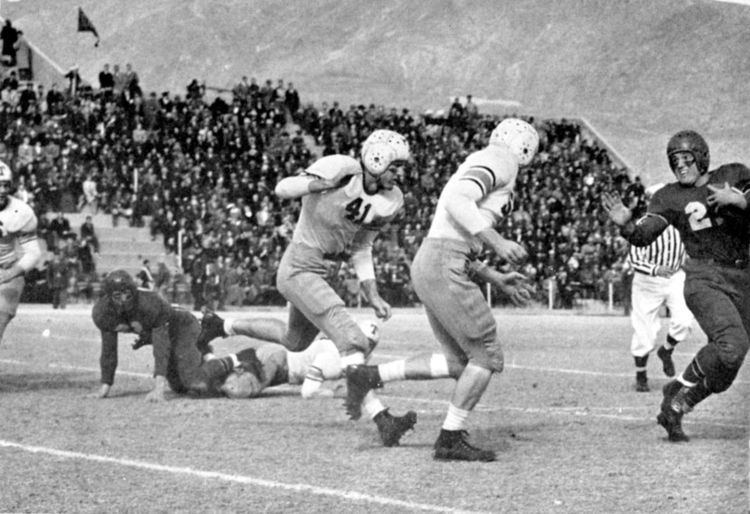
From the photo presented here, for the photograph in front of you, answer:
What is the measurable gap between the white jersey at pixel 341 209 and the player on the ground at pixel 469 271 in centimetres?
101

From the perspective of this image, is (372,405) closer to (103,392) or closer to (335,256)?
(335,256)

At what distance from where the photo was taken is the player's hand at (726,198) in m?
6.89

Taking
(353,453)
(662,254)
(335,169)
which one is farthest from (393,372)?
(662,254)

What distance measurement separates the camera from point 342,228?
8125mm

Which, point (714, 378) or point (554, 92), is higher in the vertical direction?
point (554, 92)

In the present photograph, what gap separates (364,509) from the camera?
17.1ft

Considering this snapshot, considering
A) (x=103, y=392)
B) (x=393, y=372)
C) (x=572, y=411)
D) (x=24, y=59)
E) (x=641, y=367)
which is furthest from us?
(x=24, y=59)

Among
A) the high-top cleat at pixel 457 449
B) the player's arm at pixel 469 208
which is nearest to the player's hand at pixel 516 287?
the player's arm at pixel 469 208

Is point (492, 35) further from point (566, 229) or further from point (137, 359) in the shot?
point (137, 359)

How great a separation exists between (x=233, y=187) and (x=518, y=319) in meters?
8.30

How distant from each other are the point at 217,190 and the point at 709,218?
→ 23475mm

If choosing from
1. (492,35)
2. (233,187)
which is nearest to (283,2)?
(492,35)

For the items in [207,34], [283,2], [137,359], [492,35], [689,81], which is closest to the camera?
[137,359]

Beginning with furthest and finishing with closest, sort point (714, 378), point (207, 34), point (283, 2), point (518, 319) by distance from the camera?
1. point (207, 34)
2. point (283, 2)
3. point (518, 319)
4. point (714, 378)
